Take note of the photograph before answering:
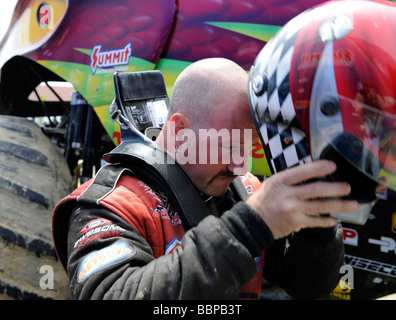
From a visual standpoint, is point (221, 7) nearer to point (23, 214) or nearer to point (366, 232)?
point (366, 232)

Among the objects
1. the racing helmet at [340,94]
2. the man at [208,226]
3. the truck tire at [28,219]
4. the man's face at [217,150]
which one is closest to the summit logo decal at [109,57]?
the truck tire at [28,219]

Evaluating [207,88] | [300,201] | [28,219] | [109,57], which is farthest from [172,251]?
[109,57]

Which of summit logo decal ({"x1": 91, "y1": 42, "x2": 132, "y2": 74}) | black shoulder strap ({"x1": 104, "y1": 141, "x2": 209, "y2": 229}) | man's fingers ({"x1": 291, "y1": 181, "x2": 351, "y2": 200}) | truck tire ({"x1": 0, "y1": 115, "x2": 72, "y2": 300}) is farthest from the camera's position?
summit logo decal ({"x1": 91, "y1": 42, "x2": 132, "y2": 74})

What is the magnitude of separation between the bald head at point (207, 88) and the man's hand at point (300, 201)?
13.3 inches

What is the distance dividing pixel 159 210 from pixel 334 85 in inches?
20.3

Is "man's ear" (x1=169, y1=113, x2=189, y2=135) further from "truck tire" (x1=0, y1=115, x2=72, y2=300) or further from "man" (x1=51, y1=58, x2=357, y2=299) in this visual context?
"truck tire" (x1=0, y1=115, x2=72, y2=300)

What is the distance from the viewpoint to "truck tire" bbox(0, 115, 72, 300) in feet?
4.82

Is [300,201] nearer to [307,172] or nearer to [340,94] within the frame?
[307,172]

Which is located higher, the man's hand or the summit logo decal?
the summit logo decal

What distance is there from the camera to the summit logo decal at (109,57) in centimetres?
176

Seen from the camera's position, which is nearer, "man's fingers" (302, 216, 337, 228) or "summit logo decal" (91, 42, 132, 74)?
"man's fingers" (302, 216, 337, 228)

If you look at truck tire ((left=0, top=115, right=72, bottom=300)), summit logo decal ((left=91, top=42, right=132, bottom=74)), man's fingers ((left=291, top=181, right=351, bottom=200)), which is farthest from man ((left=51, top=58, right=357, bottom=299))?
summit logo decal ((left=91, top=42, right=132, bottom=74))

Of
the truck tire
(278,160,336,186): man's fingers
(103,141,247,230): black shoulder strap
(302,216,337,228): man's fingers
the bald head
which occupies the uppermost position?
the bald head

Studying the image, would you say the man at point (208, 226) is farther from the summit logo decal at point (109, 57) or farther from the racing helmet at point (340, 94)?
the summit logo decal at point (109, 57)
